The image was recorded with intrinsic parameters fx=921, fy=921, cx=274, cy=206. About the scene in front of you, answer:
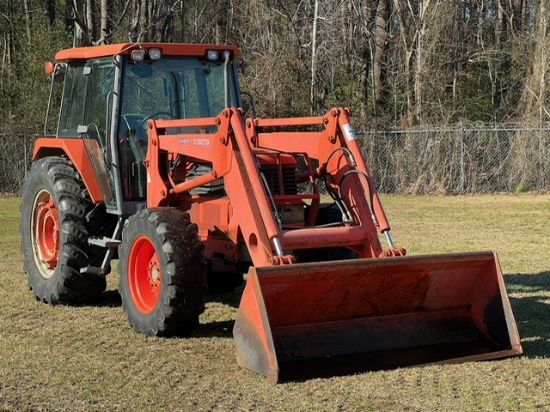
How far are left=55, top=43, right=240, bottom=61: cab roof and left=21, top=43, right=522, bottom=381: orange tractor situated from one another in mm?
14

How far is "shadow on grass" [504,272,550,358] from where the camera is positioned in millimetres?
6910

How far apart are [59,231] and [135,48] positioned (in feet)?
5.90

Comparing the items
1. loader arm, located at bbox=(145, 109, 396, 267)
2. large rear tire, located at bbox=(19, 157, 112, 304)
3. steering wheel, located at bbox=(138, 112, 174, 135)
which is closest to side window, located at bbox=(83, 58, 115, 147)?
steering wheel, located at bbox=(138, 112, 174, 135)

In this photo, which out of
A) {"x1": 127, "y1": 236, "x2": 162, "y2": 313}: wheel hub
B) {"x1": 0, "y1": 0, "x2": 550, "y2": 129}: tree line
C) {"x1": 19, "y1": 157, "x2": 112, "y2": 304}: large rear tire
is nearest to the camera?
{"x1": 127, "y1": 236, "x2": 162, "y2": 313}: wheel hub

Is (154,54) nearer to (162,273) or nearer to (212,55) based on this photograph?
(212,55)

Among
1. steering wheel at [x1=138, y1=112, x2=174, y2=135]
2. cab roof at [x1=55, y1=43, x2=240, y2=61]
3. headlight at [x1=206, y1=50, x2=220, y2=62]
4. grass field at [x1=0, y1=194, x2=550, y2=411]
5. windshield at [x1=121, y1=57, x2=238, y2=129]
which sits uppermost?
cab roof at [x1=55, y1=43, x2=240, y2=61]

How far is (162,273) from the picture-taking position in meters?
6.83

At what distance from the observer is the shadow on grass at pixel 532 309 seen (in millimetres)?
6910

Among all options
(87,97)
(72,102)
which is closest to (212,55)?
(87,97)

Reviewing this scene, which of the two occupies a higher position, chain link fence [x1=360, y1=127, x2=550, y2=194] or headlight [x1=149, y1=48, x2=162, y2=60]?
headlight [x1=149, y1=48, x2=162, y2=60]

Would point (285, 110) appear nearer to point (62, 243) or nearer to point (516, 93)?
point (516, 93)

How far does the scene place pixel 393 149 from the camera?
24.0m

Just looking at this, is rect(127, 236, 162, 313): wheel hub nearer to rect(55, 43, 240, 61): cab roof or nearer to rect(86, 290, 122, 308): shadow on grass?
rect(86, 290, 122, 308): shadow on grass

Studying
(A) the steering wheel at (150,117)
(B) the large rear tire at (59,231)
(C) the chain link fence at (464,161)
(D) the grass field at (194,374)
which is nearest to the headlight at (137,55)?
(A) the steering wheel at (150,117)
